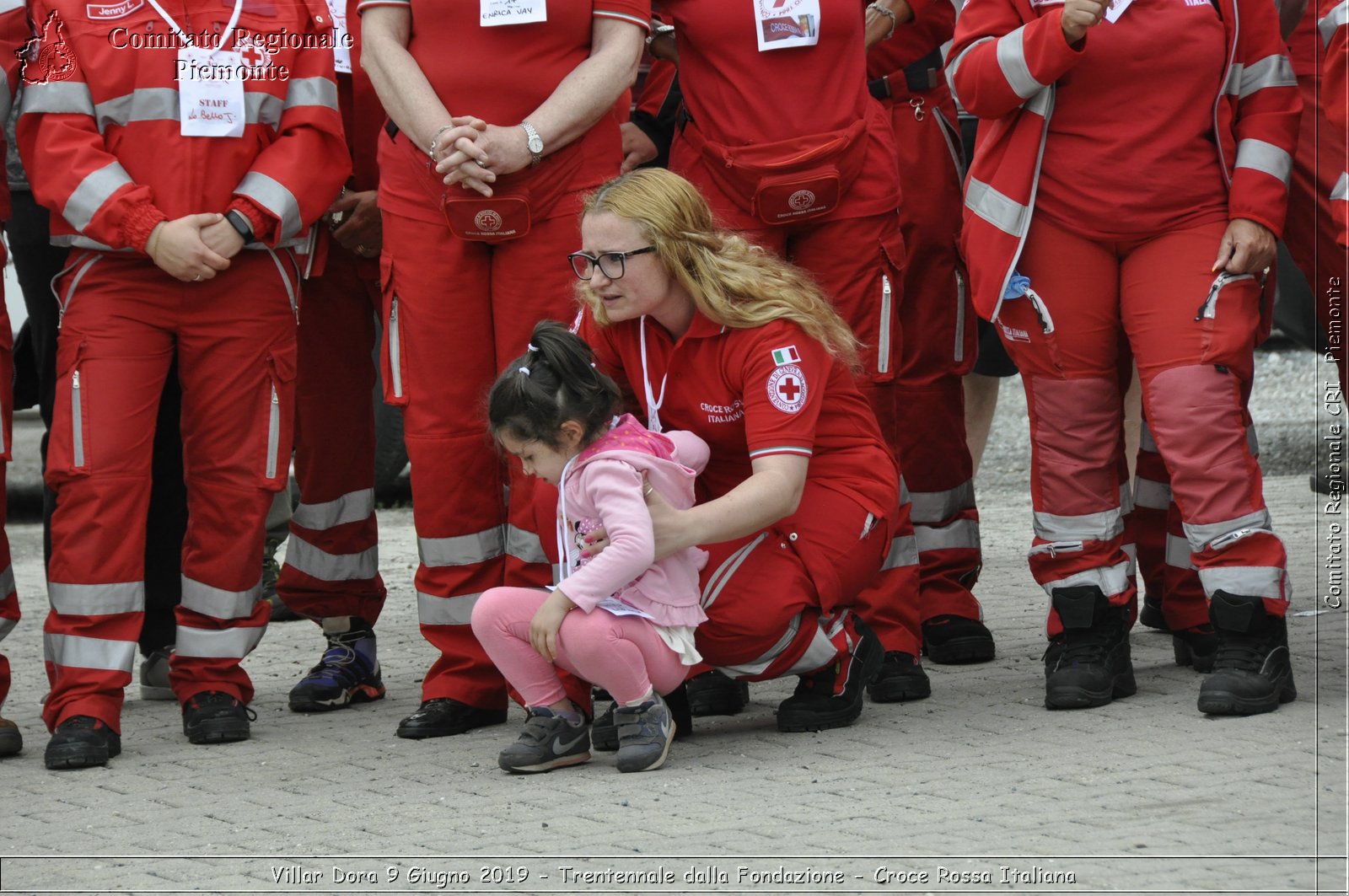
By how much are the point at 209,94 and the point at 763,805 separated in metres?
2.29

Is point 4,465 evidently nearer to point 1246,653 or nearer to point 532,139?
point 532,139

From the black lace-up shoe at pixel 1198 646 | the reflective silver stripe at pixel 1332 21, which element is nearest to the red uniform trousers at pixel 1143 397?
the black lace-up shoe at pixel 1198 646

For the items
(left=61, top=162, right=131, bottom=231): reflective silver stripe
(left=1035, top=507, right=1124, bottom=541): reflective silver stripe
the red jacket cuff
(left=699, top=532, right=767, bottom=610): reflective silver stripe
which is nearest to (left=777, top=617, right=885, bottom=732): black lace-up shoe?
(left=699, top=532, right=767, bottom=610): reflective silver stripe

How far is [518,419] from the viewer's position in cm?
398

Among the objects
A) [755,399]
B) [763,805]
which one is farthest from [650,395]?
[763,805]

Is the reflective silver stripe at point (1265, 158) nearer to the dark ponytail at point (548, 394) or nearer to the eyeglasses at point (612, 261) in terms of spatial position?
the eyeglasses at point (612, 261)

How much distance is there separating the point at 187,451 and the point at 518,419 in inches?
44.9

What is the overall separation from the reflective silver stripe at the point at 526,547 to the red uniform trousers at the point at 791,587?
48 centimetres

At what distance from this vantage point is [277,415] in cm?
465

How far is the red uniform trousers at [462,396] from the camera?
4.48 m

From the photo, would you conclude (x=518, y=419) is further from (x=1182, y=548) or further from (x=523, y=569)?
(x=1182, y=548)

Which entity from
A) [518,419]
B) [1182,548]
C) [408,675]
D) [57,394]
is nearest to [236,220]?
[57,394]

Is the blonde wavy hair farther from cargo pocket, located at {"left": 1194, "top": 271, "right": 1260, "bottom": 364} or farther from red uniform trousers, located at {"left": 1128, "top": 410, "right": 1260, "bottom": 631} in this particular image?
red uniform trousers, located at {"left": 1128, "top": 410, "right": 1260, "bottom": 631}

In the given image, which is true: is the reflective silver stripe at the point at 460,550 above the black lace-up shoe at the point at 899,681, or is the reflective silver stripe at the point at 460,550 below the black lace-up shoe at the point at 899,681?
above
